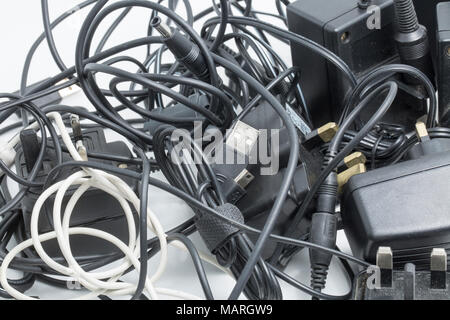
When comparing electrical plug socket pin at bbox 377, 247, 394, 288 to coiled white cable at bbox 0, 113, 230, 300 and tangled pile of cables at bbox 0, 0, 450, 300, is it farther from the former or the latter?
coiled white cable at bbox 0, 113, 230, 300

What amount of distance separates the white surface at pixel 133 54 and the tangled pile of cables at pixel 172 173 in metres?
0.01

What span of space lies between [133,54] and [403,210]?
0.51 metres

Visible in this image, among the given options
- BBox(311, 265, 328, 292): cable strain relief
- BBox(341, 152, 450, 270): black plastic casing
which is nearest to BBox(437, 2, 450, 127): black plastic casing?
BBox(341, 152, 450, 270): black plastic casing

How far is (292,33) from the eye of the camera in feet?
2.49

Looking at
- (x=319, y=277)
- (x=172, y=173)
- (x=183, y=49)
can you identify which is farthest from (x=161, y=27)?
(x=319, y=277)

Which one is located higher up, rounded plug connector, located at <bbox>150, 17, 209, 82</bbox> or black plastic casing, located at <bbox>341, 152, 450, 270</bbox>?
rounded plug connector, located at <bbox>150, 17, 209, 82</bbox>

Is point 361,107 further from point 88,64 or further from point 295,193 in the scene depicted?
point 88,64

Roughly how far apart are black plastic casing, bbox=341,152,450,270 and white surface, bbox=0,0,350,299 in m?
0.07

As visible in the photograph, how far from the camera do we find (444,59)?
728 millimetres

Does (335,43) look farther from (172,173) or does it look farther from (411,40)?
(172,173)

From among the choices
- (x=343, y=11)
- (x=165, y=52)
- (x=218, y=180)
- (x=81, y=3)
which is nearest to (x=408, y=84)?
(x=343, y=11)

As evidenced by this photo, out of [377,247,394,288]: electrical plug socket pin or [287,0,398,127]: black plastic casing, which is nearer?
[377,247,394,288]: electrical plug socket pin

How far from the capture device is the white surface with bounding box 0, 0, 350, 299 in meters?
0.69

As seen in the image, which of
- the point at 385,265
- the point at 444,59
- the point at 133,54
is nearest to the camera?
the point at 385,265
